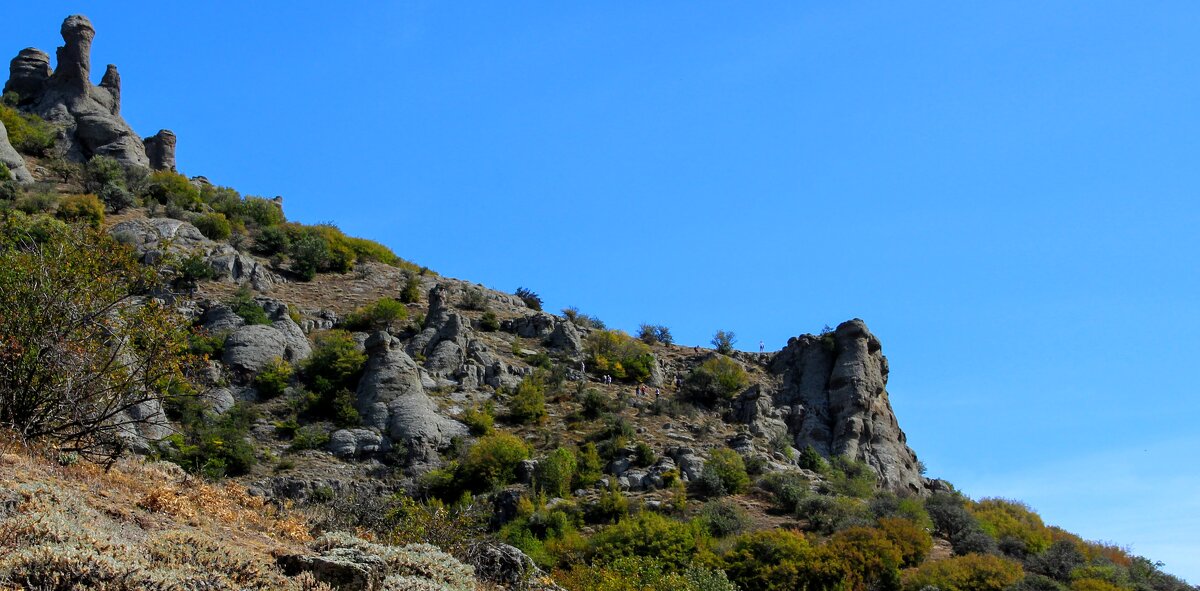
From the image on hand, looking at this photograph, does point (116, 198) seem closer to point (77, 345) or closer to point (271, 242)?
point (271, 242)

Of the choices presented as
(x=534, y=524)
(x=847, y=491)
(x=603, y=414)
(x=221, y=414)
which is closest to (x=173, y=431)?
(x=221, y=414)

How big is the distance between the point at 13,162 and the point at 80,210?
6.02 m

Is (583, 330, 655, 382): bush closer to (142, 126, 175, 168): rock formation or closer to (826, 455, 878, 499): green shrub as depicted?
(826, 455, 878, 499): green shrub

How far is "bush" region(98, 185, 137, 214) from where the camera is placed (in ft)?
149

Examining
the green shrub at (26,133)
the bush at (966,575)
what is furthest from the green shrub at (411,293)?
the bush at (966,575)

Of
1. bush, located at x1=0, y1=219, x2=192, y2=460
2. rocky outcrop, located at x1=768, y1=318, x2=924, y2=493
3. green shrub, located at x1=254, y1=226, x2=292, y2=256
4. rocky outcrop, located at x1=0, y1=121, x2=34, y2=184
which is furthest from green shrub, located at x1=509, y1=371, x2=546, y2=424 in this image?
rocky outcrop, located at x1=0, y1=121, x2=34, y2=184

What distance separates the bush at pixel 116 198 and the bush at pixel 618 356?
1978 cm

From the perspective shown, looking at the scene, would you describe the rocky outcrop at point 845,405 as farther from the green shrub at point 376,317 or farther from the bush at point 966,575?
the green shrub at point 376,317

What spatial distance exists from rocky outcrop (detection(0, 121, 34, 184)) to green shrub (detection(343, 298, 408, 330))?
587 inches

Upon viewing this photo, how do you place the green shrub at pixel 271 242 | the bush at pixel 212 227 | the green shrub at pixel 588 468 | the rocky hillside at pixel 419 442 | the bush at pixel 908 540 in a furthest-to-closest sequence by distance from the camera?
1. the green shrub at pixel 271 242
2. the bush at pixel 212 227
3. the green shrub at pixel 588 468
4. the bush at pixel 908 540
5. the rocky hillside at pixel 419 442

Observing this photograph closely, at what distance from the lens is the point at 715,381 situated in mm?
40906

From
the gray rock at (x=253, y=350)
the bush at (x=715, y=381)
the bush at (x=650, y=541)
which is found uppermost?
the bush at (x=715, y=381)

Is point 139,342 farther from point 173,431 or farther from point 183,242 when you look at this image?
point 183,242

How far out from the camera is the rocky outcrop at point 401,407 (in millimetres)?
32375
